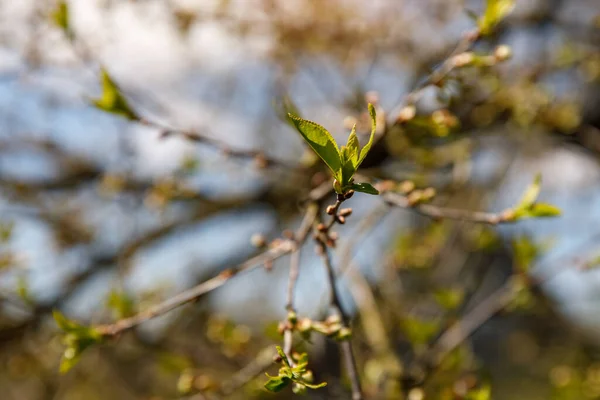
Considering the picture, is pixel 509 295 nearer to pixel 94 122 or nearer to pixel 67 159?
pixel 94 122

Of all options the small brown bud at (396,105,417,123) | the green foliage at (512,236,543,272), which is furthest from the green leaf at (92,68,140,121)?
the green foliage at (512,236,543,272)

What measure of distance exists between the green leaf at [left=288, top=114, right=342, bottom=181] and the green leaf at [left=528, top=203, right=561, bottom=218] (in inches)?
19.4

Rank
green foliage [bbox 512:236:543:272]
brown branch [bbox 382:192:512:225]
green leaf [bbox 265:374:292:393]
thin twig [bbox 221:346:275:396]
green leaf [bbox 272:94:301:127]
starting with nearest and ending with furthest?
green leaf [bbox 265:374:292:393] → green leaf [bbox 272:94:301:127] → brown branch [bbox 382:192:512:225] → thin twig [bbox 221:346:275:396] → green foliage [bbox 512:236:543:272]

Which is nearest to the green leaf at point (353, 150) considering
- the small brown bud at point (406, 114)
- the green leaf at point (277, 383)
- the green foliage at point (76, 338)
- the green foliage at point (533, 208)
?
the green leaf at point (277, 383)

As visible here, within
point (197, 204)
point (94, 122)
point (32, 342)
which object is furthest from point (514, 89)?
point (32, 342)

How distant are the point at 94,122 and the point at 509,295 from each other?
2.22 m

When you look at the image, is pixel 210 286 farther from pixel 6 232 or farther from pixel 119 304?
pixel 6 232

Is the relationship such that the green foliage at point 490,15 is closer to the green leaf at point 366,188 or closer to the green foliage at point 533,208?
the green foliage at point 533,208

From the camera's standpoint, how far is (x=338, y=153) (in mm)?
509

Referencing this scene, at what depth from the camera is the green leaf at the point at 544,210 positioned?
0.84 meters

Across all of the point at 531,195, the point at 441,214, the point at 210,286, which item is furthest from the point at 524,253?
the point at 210,286

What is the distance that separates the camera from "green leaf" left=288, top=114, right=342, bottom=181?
1.55 ft

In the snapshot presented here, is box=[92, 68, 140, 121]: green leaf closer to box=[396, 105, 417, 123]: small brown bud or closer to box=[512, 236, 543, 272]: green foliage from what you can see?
box=[396, 105, 417, 123]: small brown bud

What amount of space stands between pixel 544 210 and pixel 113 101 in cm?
79
